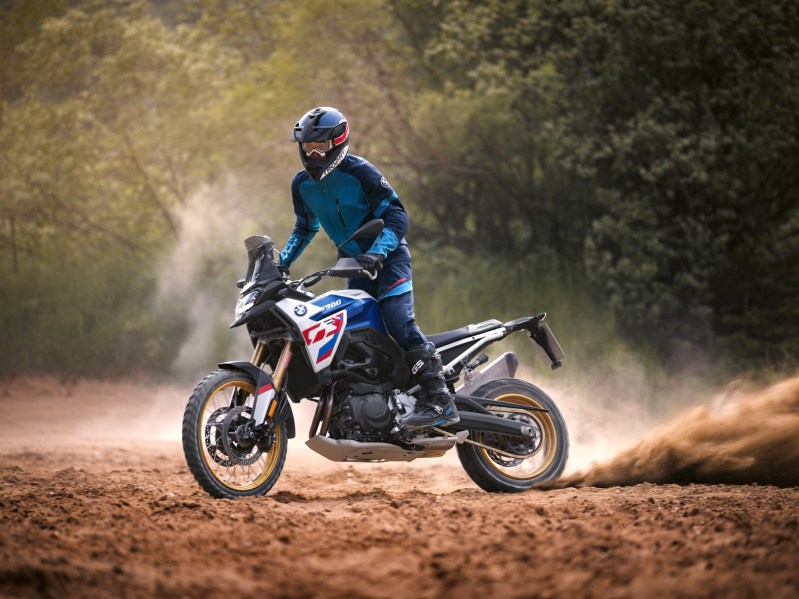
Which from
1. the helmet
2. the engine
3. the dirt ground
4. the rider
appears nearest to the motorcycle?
the engine

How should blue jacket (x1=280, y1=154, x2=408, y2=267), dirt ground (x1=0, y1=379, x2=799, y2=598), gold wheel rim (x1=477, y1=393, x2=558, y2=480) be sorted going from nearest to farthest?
dirt ground (x1=0, y1=379, x2=799, y2=598) < blue jacket (x1=280, y1=154, x2=408, y2=267) < gold wheel rim (x1=477, y1=393, x2=558, y2=480)

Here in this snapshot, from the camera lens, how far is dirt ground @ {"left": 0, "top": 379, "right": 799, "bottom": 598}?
4.46 m

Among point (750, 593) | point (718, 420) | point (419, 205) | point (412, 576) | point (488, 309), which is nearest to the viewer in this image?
point (750, 593)

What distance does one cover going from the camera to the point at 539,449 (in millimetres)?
8094

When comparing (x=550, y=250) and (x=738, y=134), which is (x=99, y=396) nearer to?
(x=550, y=250)

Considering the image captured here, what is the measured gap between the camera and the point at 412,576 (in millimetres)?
4652

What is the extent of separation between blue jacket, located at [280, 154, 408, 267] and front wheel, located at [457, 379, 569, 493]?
1.44 metres

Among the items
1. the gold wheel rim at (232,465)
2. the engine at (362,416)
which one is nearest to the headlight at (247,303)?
the gold wheel rim at (232,465)

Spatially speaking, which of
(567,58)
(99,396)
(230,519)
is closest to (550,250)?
(567,58)

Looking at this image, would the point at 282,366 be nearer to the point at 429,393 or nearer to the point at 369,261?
the point at 369,261

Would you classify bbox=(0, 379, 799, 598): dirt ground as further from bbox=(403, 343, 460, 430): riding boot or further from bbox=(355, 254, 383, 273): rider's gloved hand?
bbox=(355, 254, 383, 273): rider's gloved hand

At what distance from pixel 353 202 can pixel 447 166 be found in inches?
432

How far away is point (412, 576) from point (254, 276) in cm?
313

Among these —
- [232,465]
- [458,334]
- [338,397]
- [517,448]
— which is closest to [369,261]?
[338,397]
